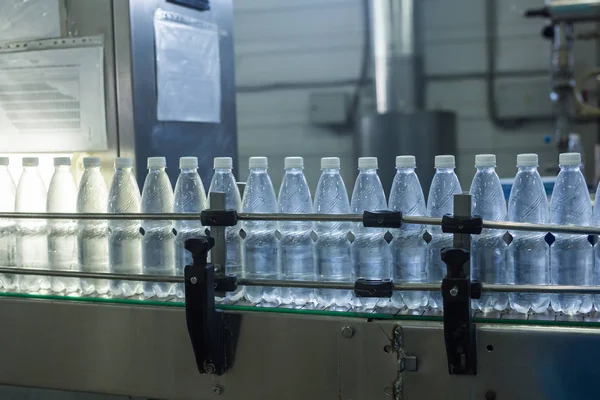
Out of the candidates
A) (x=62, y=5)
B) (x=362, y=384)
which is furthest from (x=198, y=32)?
(x=362, y=384)

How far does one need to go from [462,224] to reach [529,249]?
20 centimetres

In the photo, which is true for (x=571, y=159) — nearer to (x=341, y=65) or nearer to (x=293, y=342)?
(x=293, y=342)

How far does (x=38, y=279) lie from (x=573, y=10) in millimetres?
2831

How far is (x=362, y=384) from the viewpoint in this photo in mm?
1193

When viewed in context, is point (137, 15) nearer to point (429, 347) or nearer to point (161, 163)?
point (161, 163)

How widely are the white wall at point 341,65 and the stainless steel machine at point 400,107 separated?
17cm

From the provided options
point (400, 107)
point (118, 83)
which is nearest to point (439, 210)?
point (118, 83)

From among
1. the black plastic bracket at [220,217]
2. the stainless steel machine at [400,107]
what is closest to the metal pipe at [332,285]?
the black plastic bracket at [220,217]

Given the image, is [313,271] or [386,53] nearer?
[313,271]

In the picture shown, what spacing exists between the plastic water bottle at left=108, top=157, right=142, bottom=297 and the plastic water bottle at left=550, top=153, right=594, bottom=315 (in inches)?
33.2

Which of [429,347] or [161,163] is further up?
[161,163]

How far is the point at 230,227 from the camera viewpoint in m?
1.40

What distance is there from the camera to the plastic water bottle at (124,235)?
4.77 feet

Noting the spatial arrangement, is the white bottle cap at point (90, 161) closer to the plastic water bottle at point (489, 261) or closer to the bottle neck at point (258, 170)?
the bottle neck at point (258, 170)
